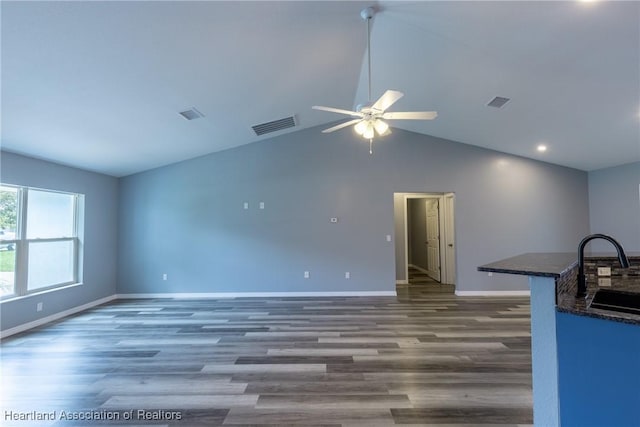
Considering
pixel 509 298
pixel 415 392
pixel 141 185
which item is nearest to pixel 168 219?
pixel 141 185

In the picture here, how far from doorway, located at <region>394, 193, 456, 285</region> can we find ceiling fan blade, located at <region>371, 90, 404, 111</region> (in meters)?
3.87

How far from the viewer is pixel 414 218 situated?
9.38m

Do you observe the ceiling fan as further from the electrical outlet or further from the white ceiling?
the electrical outlet

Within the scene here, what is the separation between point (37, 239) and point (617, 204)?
936cm

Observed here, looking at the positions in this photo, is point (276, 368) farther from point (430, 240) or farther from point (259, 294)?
point (430, 240)

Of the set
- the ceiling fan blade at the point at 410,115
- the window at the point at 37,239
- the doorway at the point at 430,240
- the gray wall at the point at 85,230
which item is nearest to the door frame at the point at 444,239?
the doorway at the point at 430,240

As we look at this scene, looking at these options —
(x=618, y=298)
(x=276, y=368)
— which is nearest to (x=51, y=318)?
(x=276, y=368)

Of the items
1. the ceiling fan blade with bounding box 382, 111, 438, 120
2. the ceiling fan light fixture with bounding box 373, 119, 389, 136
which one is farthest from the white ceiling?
the ceiling fan light fixture with bounding box 373, 119, 389, 136

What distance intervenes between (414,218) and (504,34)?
6978 mm

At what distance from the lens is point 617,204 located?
5332 millimetres

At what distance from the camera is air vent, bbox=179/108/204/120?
389 cm

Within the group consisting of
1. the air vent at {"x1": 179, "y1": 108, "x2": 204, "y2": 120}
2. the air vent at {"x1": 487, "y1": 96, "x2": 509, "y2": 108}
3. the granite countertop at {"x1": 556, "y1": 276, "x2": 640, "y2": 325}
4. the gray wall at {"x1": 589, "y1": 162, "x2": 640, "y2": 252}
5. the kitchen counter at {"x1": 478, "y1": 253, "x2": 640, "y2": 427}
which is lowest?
the kitchen counter at {"x1": 478, "y1": 253, "x2": 640, "y2": 427}

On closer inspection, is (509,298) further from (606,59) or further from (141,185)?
(141,185)

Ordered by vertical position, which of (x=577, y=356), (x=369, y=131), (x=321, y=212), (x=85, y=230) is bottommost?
(x=577, y=356)
